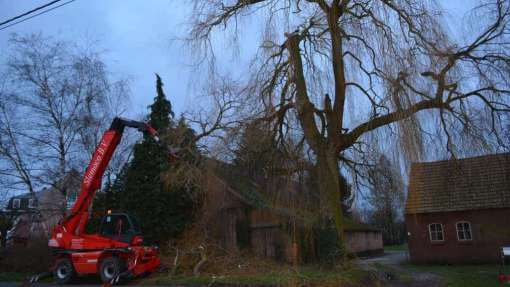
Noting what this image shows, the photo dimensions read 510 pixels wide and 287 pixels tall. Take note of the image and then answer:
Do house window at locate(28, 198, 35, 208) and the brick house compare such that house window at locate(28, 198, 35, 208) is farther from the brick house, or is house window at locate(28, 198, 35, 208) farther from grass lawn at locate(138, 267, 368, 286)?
the brick house

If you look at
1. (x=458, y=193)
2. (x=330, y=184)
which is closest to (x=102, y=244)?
(x=330, y=184)

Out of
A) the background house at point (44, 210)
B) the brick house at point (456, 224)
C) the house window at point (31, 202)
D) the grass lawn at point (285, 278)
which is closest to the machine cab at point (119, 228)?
the grass lawn at point (285, 278)

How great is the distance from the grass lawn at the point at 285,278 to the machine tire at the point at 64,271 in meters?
2.44

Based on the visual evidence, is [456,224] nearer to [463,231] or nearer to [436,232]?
[463,231]

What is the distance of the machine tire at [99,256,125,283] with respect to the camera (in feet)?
46.1

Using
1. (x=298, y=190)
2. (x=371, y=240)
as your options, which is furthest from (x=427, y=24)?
(x=371, y=240)

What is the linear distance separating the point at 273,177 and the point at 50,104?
1088 cm

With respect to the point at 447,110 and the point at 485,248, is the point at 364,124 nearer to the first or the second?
the point at 447,110

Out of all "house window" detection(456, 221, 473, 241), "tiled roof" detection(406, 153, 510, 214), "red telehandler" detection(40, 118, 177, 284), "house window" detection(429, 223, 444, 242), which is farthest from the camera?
"house window" detection(429, 223, 444, 242)

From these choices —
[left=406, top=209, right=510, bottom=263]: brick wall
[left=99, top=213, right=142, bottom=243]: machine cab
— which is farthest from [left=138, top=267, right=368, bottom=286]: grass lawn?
[left=406, top=209, right=510, bottom=263]: brick wall

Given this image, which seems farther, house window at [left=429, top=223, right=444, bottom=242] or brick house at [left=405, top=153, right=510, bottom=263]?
house window at [left=429, top=223, right=444, bottom=242]

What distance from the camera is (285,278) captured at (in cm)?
1256

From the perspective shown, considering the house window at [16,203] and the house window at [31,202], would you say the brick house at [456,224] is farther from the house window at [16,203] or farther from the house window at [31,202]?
the house window at [16,203]

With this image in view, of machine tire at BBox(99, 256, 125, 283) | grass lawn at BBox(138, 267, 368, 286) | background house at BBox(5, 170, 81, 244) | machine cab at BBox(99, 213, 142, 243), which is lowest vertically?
grass lawn at BBox(138, 267, 368, 286)
